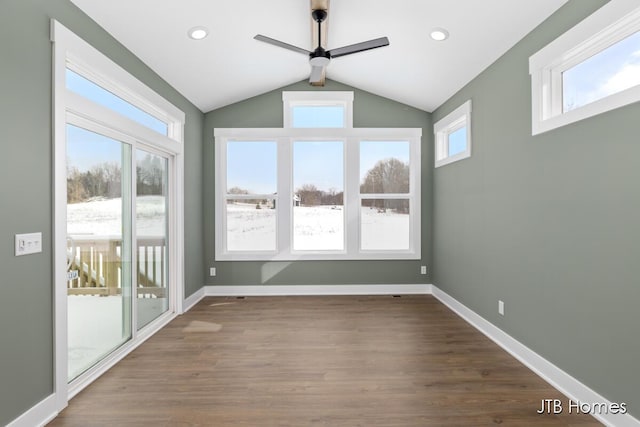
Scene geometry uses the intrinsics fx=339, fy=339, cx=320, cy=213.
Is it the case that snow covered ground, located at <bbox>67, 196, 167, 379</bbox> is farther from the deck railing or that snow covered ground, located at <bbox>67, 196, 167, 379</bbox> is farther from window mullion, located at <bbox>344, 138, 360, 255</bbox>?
window mullion, located at <bbox>344, 138, 360, 255</bbox>

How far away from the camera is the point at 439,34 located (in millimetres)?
3186

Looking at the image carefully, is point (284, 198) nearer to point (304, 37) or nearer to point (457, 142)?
point (304, 37)

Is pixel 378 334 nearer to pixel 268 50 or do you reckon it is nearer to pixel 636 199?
pixel 636 199

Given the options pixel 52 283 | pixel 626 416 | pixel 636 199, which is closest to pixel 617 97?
pixel 636 199

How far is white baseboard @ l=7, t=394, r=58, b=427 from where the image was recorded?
75.4 inches

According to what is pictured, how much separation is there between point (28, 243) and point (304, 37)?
10.2 ft

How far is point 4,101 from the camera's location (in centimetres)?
182

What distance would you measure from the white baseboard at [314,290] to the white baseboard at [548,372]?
3.94 feet

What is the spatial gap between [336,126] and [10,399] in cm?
443

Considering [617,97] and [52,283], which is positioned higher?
[617,97]

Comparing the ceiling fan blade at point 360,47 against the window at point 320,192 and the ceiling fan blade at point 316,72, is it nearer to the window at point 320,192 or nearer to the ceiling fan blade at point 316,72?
the ceiling fan blade at point 316,72

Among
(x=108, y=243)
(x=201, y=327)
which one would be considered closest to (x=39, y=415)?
(x=108, y=243)

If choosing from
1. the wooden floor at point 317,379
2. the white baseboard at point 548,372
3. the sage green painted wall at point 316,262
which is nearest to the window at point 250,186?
the sage green painted wall at point 316,262

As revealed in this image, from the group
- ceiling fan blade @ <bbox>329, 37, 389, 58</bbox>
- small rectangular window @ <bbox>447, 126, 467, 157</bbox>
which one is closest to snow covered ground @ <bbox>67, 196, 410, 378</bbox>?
small rectangular window @ <bbox>447, 126, 467, 157</bbox>
